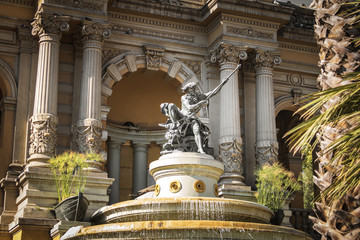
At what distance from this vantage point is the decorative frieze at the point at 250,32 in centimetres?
2198

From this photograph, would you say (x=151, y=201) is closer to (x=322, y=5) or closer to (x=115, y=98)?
(x=322, y=5)

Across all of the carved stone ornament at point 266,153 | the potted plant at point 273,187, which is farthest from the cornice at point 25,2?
the potted plant at point 273,187

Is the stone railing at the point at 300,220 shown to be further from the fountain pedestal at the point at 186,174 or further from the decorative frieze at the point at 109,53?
the decorative frieze at the point at 109,53

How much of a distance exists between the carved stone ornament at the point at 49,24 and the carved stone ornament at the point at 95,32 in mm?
635

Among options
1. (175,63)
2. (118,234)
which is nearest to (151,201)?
(118,234)

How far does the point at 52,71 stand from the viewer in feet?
62.8

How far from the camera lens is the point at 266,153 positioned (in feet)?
70.2

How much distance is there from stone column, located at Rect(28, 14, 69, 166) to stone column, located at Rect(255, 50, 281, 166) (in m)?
7.65

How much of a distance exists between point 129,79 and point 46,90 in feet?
22.9

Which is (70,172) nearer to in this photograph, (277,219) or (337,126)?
(277,219)

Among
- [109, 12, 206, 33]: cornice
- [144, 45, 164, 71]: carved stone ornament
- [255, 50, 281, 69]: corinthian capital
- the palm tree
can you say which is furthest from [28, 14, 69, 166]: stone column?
the palm tree

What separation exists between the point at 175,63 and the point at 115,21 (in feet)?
9.30

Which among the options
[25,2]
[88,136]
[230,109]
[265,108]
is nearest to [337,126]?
[88,136]

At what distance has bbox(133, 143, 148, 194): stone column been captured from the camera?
2527 cm
